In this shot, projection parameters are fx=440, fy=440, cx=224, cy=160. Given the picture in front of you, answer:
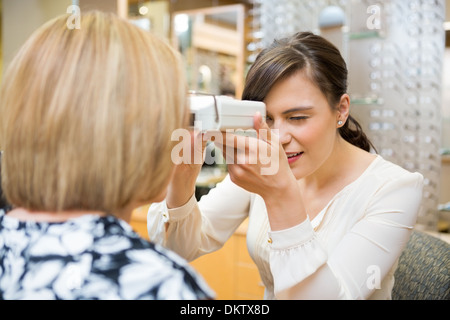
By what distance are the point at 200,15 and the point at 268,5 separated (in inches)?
40.8

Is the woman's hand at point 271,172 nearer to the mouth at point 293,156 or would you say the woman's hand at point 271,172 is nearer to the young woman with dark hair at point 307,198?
the young woman with dark hair at point 307,198

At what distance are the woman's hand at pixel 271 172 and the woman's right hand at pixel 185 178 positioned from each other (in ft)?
0.35

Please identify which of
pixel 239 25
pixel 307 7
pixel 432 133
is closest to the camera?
pixel 432 133

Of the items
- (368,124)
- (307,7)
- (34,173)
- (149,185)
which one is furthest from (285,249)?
(307,7)

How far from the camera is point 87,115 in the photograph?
506mm

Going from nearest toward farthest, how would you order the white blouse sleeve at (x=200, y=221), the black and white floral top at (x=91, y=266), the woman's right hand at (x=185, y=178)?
the black and white floral top at (x=91, y=266)
the woman's right hand at (x=185, y=178)
the white blouse sleeve at (x=200, y=221)

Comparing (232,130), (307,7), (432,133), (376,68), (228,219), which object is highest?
(307,7)

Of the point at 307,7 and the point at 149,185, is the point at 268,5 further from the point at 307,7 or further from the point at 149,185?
the point at 149,185

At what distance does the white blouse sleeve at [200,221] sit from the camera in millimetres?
929

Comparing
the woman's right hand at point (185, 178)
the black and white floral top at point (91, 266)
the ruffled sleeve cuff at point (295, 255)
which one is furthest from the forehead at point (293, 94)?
the black and white floral top at point (91, 266)

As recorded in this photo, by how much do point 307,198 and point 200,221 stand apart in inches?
11.0

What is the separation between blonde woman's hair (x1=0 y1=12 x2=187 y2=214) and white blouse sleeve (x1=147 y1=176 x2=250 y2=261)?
373 millimetres

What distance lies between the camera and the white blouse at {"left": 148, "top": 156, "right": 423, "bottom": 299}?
0.68 metres

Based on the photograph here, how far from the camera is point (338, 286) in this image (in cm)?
71
